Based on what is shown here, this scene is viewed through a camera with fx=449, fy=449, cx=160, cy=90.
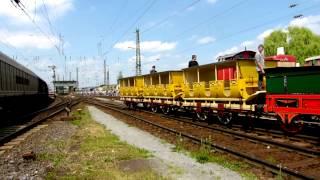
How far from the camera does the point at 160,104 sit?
89.5 feet

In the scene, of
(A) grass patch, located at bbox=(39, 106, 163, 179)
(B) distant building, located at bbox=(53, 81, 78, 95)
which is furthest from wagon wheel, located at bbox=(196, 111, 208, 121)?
(B) distant building, located at bbox=(53, 81, 78, 95)

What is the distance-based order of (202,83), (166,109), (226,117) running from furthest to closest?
(166,109)
(202,83)
(226,117)

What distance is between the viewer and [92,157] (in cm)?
1130

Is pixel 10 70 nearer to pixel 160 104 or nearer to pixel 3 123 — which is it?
pixel 3 123

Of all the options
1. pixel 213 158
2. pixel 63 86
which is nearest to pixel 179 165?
pixel 213 158

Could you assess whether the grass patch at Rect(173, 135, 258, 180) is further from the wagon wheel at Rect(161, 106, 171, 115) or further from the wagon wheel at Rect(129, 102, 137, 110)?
the wagon wheel at Rect(129, 102, 137, 110)

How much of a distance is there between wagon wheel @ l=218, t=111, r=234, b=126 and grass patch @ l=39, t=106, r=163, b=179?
15.6 feet

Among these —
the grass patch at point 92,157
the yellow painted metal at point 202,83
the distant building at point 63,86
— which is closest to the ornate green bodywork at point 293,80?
the yellow painted metal at point 202,83

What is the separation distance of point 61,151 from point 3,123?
36.1ft

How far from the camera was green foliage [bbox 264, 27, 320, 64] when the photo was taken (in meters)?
65.7

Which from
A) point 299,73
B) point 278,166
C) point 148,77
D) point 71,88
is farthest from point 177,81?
point 71,88

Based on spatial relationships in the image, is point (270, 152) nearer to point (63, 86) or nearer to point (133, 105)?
point (133, 105)

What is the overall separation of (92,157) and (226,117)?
820 centimetres

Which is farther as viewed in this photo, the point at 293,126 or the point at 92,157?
the point at 293,126
